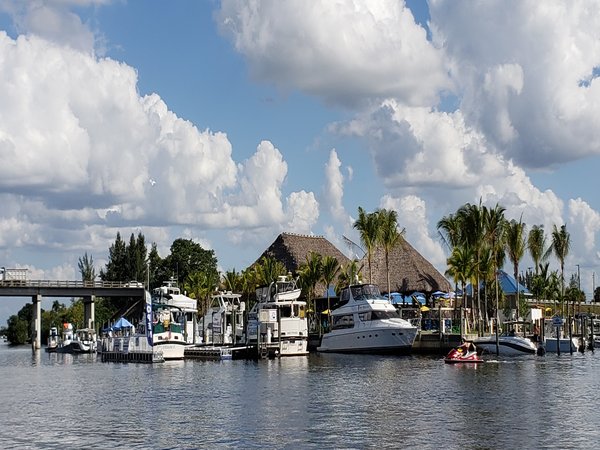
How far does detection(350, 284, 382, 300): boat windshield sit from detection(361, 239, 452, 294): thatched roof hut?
92.5 ft

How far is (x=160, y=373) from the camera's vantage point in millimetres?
76000

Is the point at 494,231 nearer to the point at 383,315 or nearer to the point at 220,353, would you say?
the point at 383,315

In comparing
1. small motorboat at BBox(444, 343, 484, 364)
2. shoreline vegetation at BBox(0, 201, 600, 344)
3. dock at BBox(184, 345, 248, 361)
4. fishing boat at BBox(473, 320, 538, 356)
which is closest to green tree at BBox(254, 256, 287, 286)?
shoreline vegetation at BBox(0, 201, 600, 344)

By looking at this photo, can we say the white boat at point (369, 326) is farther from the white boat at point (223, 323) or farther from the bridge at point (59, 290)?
the bridge at point (59, 290)

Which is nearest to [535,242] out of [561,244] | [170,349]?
[561,244]

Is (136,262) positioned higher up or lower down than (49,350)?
higher up

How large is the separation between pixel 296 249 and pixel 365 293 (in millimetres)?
42023

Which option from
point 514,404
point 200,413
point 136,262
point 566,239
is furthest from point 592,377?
point 136,262

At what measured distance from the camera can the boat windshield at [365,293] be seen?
323 feet

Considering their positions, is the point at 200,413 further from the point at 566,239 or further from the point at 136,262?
the point at 136,262

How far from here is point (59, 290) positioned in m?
135

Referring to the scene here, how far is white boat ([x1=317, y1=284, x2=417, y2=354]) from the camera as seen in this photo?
95.5 metres

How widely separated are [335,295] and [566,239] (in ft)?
109

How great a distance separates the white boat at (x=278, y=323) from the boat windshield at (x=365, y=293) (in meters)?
6.62
